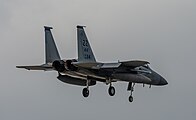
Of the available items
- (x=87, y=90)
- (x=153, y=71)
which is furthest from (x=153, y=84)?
(x=87, y=90)

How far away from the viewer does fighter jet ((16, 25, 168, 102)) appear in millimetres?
92938

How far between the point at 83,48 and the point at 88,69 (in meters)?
2.09

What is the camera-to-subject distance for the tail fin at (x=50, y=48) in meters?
97.2

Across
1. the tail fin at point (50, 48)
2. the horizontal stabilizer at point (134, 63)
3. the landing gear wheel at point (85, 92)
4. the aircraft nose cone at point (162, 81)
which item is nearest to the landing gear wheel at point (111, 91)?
the landing gear wheel at point (85, 92)

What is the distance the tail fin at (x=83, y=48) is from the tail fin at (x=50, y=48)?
3.18 m

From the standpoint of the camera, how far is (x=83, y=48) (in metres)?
94.9

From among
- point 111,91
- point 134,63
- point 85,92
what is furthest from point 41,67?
point 134,63

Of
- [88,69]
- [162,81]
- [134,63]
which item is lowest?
[162,81]

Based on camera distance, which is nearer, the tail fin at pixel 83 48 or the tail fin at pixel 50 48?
the tail fin at pixel 83 48

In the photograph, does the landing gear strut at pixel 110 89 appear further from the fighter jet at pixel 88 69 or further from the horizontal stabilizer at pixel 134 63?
the horizontal stabilizer at pixel 134 63

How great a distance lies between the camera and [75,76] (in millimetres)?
96125

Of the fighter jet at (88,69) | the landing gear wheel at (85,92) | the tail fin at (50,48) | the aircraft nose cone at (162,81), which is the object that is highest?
the tail fin at (50,48)

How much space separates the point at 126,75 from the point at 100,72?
9.07 ft

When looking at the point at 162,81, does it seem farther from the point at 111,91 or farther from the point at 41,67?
the point at 41,67
